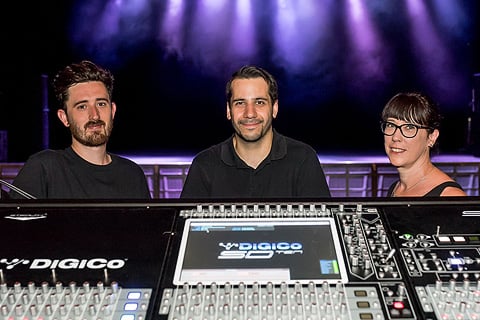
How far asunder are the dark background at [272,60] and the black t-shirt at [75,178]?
7355 millimetres

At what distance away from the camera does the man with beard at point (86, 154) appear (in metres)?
2.07

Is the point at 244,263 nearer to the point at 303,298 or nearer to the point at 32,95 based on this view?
the point at 303,298

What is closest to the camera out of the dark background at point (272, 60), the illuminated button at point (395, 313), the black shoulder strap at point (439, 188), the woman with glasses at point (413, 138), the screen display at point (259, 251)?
the illuminated button at point (395, 313)

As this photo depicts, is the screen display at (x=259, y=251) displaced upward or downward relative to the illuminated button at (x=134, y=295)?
upward

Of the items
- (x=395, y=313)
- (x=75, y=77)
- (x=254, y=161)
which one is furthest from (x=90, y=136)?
(x=395, y=313)

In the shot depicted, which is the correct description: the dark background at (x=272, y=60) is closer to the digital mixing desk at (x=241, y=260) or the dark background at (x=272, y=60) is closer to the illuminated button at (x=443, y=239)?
the digital mixing desk at (x=241, y=260)

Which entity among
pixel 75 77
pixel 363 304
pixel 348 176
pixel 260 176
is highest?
pixel 75 77

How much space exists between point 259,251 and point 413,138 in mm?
1122

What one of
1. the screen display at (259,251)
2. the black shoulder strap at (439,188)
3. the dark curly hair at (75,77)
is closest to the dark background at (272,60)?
the dark curly hair at (75,77)

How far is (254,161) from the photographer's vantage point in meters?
2.41

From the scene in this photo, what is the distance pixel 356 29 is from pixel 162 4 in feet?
11.3

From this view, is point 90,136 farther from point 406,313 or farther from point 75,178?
point 406,313

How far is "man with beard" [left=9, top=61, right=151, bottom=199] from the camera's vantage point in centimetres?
207

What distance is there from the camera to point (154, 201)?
139cm
